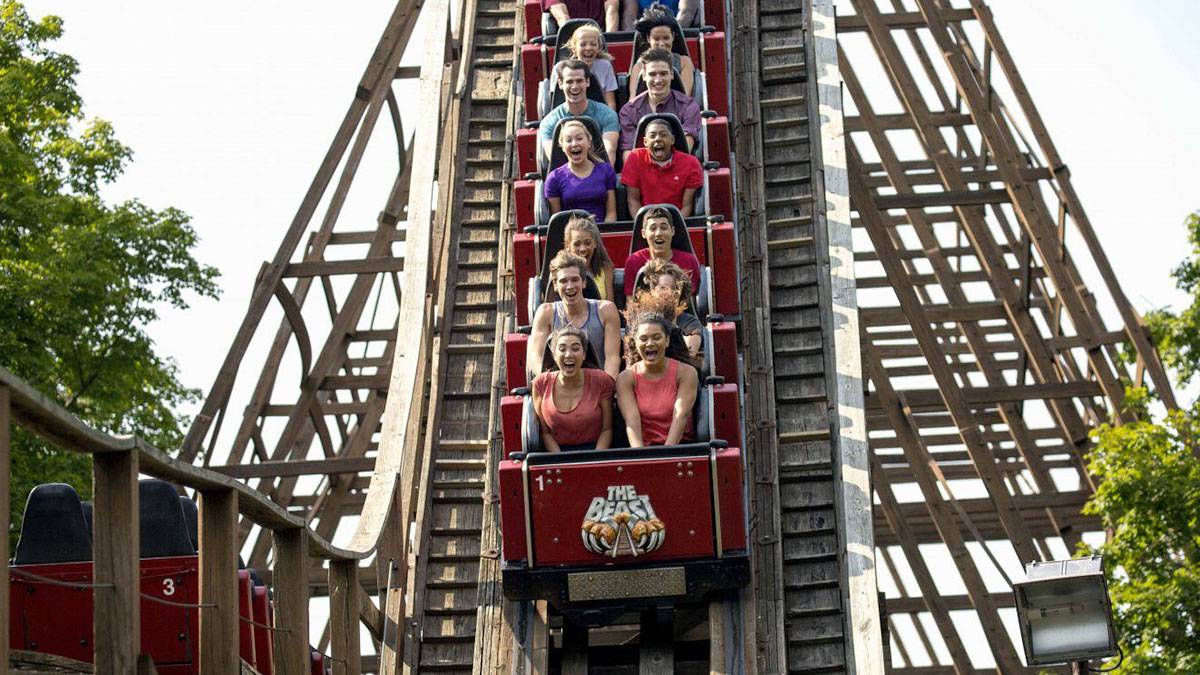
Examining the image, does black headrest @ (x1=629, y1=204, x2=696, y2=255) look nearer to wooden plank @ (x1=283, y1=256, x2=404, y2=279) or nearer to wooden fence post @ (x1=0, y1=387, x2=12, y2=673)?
wooden plank @ (x1=283, y1=256, x2=404, y2=279)

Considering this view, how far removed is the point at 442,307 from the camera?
10.6 m

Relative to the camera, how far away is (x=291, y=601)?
694 cm

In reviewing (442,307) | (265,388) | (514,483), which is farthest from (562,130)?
(265,388)

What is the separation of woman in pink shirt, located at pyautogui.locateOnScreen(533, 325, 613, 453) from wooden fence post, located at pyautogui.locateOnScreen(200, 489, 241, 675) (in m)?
2.28

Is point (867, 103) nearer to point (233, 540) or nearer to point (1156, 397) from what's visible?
point (1156, 397)

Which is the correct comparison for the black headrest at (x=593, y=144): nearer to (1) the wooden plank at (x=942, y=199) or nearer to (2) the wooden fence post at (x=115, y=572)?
(1) the wooden plank at (x=942, y=199)

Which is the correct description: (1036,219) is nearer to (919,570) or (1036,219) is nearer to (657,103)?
(919,570)

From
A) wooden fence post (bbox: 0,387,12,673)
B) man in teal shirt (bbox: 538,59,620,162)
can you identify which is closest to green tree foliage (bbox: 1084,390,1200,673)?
man in teal shirt (bbox: 538,59,620,162)

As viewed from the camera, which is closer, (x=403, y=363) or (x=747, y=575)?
(x=747, y=575)

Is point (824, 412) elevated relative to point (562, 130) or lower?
lower

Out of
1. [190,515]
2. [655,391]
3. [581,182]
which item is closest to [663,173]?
[581,182]

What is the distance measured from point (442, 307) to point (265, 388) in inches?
110

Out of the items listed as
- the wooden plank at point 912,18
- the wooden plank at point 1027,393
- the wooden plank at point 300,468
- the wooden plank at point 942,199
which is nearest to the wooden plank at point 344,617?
the wooden plank at point 300,468

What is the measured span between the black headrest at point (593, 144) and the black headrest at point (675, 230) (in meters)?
0.75
